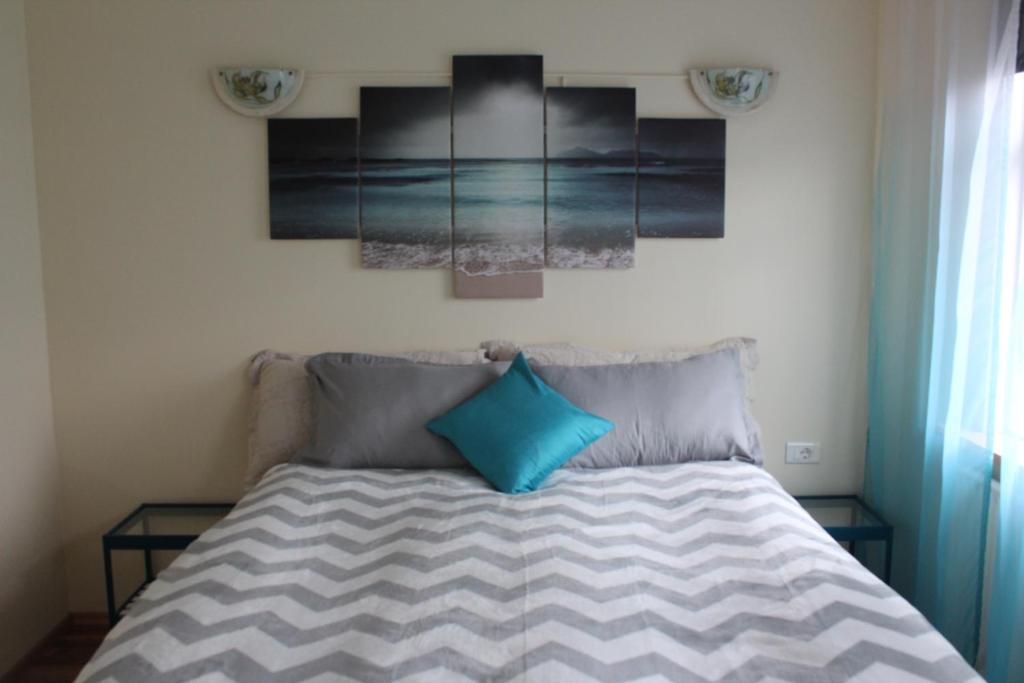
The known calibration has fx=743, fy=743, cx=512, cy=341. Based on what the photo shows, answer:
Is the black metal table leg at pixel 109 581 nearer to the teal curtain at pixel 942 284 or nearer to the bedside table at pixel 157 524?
Result: the bedside table at pixel 157 524

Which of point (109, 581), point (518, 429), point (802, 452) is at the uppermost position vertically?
point (518, 429)

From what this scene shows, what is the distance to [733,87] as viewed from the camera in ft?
8.71

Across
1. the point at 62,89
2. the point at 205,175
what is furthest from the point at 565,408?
the point at 62,89

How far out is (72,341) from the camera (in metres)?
2.75

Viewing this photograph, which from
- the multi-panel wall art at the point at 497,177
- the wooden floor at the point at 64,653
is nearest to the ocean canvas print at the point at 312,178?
the multi-panel wall art at the point at 497,177

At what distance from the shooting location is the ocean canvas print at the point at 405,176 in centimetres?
267

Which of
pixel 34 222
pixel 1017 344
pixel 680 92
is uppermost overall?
pixel 680 92

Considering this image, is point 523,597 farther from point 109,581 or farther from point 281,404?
point 109,581

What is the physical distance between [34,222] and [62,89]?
1.59 ft

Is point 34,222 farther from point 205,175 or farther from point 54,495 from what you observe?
point 54,495

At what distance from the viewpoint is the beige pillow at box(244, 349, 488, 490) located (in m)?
2.52

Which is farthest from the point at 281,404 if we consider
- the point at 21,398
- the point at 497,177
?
the point at 497,177

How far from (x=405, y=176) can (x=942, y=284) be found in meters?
1.79

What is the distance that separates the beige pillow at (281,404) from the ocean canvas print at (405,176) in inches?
14.5
